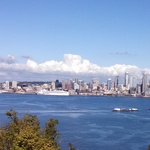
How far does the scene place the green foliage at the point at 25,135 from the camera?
8.68 metres

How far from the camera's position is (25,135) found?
881 centimetres

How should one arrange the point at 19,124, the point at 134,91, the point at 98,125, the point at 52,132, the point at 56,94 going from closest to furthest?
1. the point at 19,124
2. the point at 52,132
3. the point at 98,125
4. the point at 56,94
5. the point at 134,91

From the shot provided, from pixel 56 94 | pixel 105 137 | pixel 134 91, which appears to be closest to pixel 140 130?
pixel 105 137

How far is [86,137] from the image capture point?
2988cm

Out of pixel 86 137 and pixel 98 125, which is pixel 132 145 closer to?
pixel 86 137

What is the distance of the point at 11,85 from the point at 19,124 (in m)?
171

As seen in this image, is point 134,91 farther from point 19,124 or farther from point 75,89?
point 19,124

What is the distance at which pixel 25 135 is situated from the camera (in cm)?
881

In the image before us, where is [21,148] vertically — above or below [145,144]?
above

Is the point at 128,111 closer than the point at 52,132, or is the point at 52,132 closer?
the point at 52,132

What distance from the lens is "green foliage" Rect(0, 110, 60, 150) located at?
868cm

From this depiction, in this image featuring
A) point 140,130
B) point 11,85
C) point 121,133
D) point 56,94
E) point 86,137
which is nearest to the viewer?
point 86,137

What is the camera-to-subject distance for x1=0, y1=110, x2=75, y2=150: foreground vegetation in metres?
8.68

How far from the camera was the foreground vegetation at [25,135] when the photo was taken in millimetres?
8680
